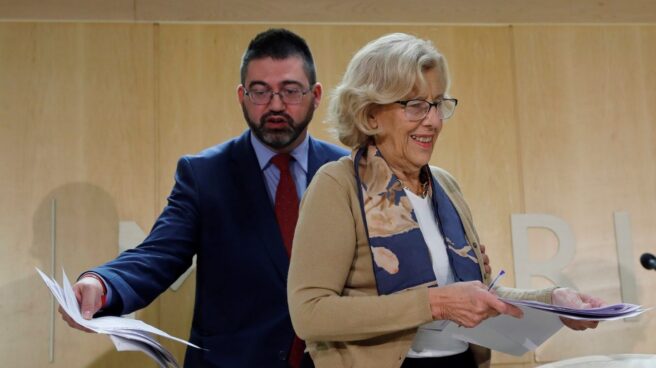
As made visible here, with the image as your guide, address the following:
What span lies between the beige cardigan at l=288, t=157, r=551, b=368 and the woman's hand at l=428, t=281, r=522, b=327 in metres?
0.02

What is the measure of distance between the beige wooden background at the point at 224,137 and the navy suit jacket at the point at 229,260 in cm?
100

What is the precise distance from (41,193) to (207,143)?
2.21 ft

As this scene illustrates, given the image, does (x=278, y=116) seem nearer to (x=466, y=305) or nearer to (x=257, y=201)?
(x=257, y=201)

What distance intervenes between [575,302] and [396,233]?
354 mm

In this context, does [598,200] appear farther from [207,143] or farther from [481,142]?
[207,143]

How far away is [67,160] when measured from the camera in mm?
3154

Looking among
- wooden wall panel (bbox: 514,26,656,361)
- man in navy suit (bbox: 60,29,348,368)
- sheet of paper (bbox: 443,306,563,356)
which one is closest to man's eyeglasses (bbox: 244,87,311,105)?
man in navy suit (bbox: 60,29,348,368)

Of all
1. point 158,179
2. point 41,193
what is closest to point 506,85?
point 158,179

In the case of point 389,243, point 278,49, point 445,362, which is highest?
point 278,49

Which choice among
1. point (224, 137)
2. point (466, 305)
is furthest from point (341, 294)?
point (224, 137)

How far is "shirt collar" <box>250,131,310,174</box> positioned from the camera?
2.25m

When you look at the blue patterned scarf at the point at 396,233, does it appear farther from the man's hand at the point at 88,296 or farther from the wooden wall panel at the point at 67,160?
the wooden wall panel at the point at 67,160

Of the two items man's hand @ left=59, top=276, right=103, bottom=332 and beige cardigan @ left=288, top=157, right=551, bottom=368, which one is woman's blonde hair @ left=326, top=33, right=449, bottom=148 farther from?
man's hand @ left=59, top=276, right=103, bottom=332

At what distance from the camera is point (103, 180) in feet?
10.3
